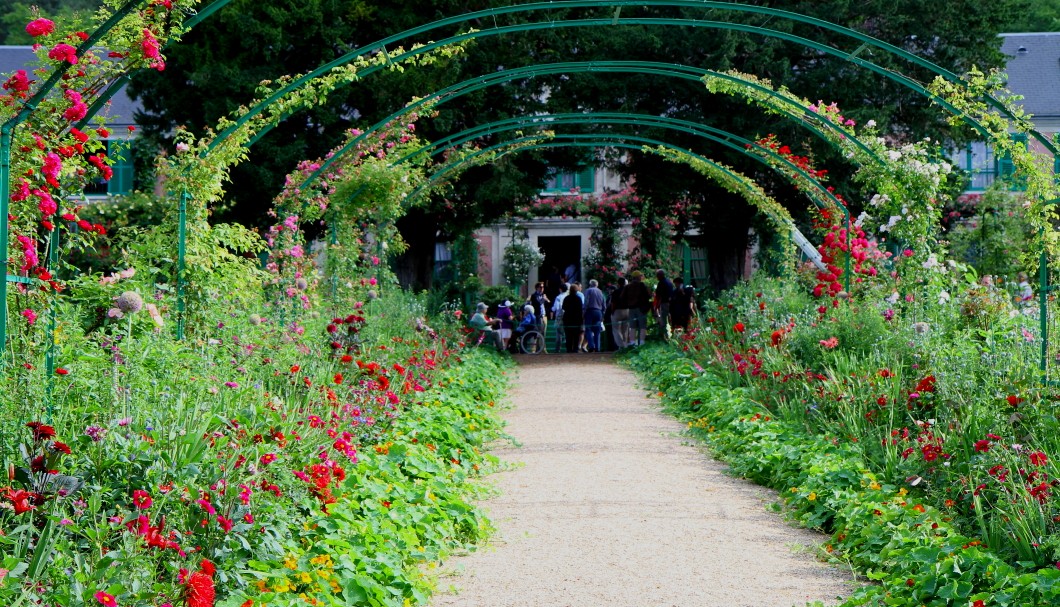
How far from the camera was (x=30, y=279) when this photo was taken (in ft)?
17.7

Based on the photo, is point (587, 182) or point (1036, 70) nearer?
point (587, 182)

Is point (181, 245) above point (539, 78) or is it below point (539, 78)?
below

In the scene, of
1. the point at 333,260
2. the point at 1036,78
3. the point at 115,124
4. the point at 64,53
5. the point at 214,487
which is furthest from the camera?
the point at 1036,78

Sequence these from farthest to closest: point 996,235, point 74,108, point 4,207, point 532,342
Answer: point 996,235, point 532,342, point 74,108, point 4,207

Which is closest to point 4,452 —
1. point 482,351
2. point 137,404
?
point 137,404

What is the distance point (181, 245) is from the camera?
26.3 ft

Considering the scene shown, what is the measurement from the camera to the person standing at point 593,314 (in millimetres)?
20328

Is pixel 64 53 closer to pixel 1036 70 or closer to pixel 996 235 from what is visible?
pixel 996 235

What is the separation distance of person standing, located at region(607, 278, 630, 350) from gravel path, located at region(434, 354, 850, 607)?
10.4m

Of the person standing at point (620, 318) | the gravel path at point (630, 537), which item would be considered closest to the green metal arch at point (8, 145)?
the gravel path at point (630, 537)

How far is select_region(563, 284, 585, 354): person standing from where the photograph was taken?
20.5 meters

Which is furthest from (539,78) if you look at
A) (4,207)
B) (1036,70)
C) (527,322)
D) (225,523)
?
(1036,70)

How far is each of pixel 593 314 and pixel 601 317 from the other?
15 cm

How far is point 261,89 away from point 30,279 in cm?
427
